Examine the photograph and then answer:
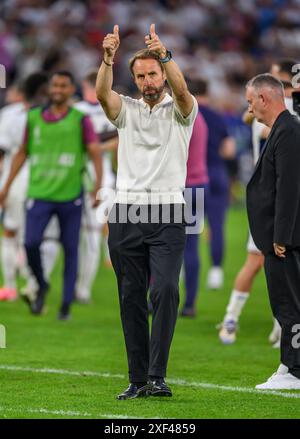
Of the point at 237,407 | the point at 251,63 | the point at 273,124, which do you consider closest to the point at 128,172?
the point at 273,124

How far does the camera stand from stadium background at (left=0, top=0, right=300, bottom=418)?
7.70m

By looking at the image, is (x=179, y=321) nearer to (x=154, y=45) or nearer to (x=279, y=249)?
(x=279, y=249)

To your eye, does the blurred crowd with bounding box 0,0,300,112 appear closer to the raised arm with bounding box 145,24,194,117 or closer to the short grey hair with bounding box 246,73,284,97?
the short grey hair with bounding box 246,73,284,97

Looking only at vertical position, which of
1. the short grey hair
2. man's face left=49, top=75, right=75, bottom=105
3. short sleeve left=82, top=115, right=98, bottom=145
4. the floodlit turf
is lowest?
the floodlit turf

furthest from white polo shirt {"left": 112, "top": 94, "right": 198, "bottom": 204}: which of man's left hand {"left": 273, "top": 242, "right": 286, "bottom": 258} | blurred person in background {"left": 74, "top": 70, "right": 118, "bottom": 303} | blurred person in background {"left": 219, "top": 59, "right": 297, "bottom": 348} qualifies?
blurred person in background {"left": 74, "top": 70, "right": 118, "bottom": 303}

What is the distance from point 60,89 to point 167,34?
17.9m

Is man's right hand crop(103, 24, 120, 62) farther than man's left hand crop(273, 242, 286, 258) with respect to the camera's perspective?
No

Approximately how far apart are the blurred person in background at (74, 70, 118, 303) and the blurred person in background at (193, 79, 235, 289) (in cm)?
120

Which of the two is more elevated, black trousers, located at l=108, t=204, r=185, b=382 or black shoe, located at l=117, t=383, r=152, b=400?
black trousers, located at l=108, t=204, r=185, b=382

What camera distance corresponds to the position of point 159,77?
7.66 m

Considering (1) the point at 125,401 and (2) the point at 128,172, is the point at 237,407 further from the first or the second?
(2) the point at 128,172

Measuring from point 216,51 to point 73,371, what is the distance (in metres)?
21.9

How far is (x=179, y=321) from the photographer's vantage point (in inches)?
486

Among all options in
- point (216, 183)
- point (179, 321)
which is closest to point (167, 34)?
point (216, 183)
